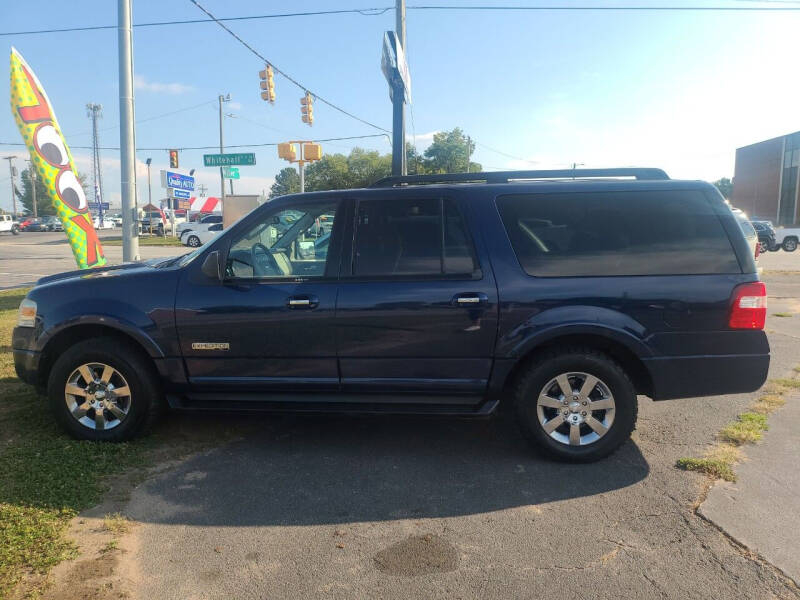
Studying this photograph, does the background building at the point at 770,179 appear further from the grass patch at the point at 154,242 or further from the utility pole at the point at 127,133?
the utility pole at the point at 127,133

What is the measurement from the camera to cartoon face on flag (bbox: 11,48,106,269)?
9.08m

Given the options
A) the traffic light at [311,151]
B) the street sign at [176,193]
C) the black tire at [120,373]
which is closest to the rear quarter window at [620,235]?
the black tire at [120,373]

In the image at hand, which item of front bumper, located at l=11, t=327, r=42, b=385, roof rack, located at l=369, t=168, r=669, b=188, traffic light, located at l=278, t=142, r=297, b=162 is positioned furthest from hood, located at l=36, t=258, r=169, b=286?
traffic light, located at l=278, t=142, r=297, b=162

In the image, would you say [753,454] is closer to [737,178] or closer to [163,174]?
[163,174]

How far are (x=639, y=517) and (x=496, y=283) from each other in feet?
5.37

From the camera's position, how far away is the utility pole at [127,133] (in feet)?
31.3

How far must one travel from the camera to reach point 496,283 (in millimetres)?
3969

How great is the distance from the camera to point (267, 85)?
63.2 feet

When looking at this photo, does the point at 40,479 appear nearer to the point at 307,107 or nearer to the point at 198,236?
the point at 307,107

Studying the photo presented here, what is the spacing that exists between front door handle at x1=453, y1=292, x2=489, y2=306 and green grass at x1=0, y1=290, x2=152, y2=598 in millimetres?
2441

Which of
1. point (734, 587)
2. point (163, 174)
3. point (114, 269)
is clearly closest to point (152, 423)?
point (114, 269)

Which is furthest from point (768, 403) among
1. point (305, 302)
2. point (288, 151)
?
point (288, 151)

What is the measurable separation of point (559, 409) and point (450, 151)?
228ft

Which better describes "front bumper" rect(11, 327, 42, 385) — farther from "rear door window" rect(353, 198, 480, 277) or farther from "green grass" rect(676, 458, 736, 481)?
"green grass" rect(676, 458, 736, 481)
